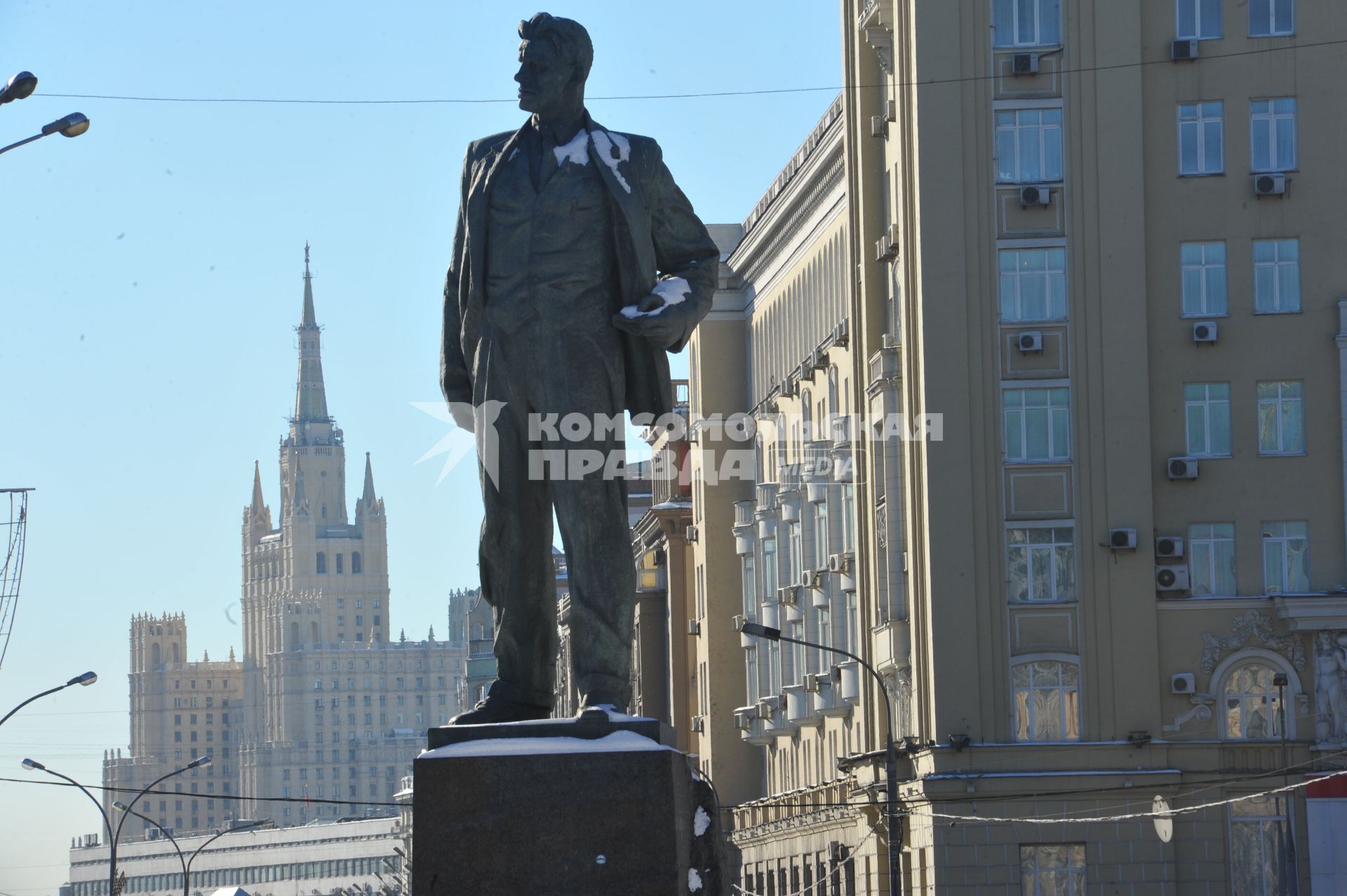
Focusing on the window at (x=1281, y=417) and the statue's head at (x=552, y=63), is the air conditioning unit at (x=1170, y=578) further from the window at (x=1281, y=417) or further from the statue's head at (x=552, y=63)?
the statue's head at (x=552, y=63)

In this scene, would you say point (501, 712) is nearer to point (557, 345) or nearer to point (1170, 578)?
point (557, 345)

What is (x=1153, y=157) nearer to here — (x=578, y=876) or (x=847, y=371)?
(x=847, y=371)

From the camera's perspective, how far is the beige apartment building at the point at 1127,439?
47.2 m

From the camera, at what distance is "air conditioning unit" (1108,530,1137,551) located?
47250mm

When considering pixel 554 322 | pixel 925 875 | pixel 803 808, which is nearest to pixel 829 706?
pixel 803 808

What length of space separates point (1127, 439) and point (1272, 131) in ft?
21.0

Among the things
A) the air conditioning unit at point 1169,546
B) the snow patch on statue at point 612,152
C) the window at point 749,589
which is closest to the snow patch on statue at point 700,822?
the snow patch on statue at point 612,152

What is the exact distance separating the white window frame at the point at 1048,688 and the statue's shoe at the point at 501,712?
3731cm

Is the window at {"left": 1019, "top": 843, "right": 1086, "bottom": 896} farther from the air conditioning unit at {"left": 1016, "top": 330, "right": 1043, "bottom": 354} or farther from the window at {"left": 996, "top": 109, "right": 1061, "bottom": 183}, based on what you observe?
the window at {"left": 996, "top": 109, "right": 1061, "bottom": 183}

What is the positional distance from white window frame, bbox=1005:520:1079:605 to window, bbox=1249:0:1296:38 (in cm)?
981

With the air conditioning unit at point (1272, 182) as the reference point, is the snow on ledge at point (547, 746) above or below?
below

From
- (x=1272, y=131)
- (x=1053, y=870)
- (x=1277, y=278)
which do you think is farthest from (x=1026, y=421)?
(x=1053, y=870)

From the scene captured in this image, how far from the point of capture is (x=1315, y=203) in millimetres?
47906

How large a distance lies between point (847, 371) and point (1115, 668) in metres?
13.4
